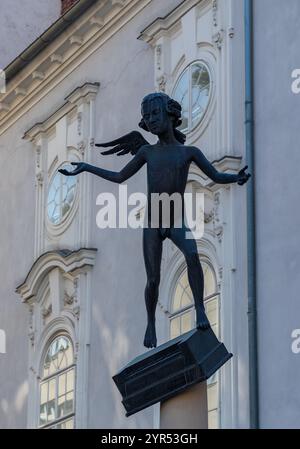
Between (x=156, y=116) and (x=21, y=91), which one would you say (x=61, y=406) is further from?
(x=156, y=116)

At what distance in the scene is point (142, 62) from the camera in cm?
2172

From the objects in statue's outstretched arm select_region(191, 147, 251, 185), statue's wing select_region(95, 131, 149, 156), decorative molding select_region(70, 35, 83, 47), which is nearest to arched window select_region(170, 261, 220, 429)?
decorative molding select_region(70, 35, 83, 47)

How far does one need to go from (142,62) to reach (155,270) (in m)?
10.4

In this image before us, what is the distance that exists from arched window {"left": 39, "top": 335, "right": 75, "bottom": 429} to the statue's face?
10.6 metres

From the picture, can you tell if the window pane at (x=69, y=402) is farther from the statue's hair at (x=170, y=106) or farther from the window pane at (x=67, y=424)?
the statue's hair at (x=170, y=106)

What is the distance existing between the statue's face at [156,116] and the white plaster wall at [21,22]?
1682 centimetres

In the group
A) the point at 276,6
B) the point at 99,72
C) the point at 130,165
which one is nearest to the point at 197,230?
the point at 276,6

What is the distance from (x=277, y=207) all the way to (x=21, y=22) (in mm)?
12573

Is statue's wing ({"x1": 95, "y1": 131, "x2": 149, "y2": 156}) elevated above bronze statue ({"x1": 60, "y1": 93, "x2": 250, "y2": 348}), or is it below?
above

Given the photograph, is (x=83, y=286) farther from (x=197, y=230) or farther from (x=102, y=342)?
(x=197, y=230)

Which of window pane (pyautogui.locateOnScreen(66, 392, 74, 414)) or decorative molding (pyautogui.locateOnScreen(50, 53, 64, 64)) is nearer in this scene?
window pane (pyautogui.locateOnScreen(66, 392, 74, 414))

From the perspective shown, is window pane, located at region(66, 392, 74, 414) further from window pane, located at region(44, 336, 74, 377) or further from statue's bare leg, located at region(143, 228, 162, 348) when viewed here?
statue's bare leg, located at region(143, 228, 162, 348)

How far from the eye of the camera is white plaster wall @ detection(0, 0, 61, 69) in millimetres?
28703

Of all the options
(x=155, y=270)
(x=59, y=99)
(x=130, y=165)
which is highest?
(x=59, y=99)
